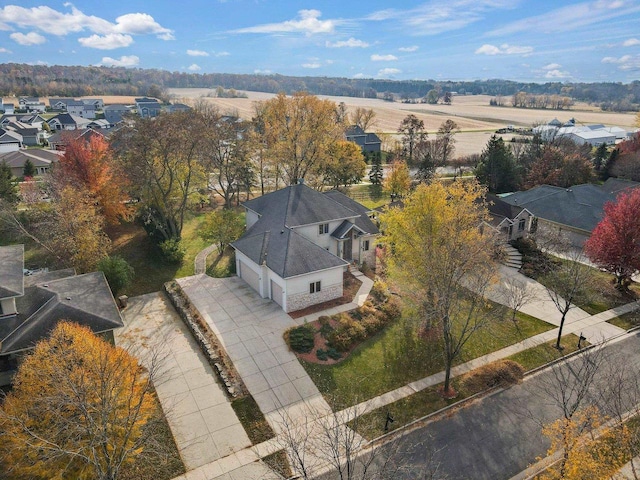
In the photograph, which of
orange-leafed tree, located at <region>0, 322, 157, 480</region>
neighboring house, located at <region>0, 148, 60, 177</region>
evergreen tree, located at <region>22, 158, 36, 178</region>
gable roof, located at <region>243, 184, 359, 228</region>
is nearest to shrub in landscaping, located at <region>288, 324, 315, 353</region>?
orange-leafed tree, located at <region>0, 322, 157, 480</region>

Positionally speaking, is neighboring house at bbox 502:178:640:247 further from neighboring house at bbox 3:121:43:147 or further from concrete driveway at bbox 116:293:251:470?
neighboring house at bbox 3:121:43:147

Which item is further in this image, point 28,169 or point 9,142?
point 9,142

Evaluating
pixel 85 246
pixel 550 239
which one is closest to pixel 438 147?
pixel 550 239

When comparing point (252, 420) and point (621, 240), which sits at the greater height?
point (621, 240)

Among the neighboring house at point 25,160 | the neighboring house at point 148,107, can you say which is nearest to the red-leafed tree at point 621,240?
the neighboring house at point 25,160

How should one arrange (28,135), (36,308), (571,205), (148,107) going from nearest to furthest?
(36,308) → (571,205) → (28,135) → (148,107)

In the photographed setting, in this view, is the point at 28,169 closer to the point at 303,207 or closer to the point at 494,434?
the point at 303,207

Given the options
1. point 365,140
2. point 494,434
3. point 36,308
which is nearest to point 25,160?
point 36,308

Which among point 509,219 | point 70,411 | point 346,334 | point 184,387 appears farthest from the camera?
point 509,219
